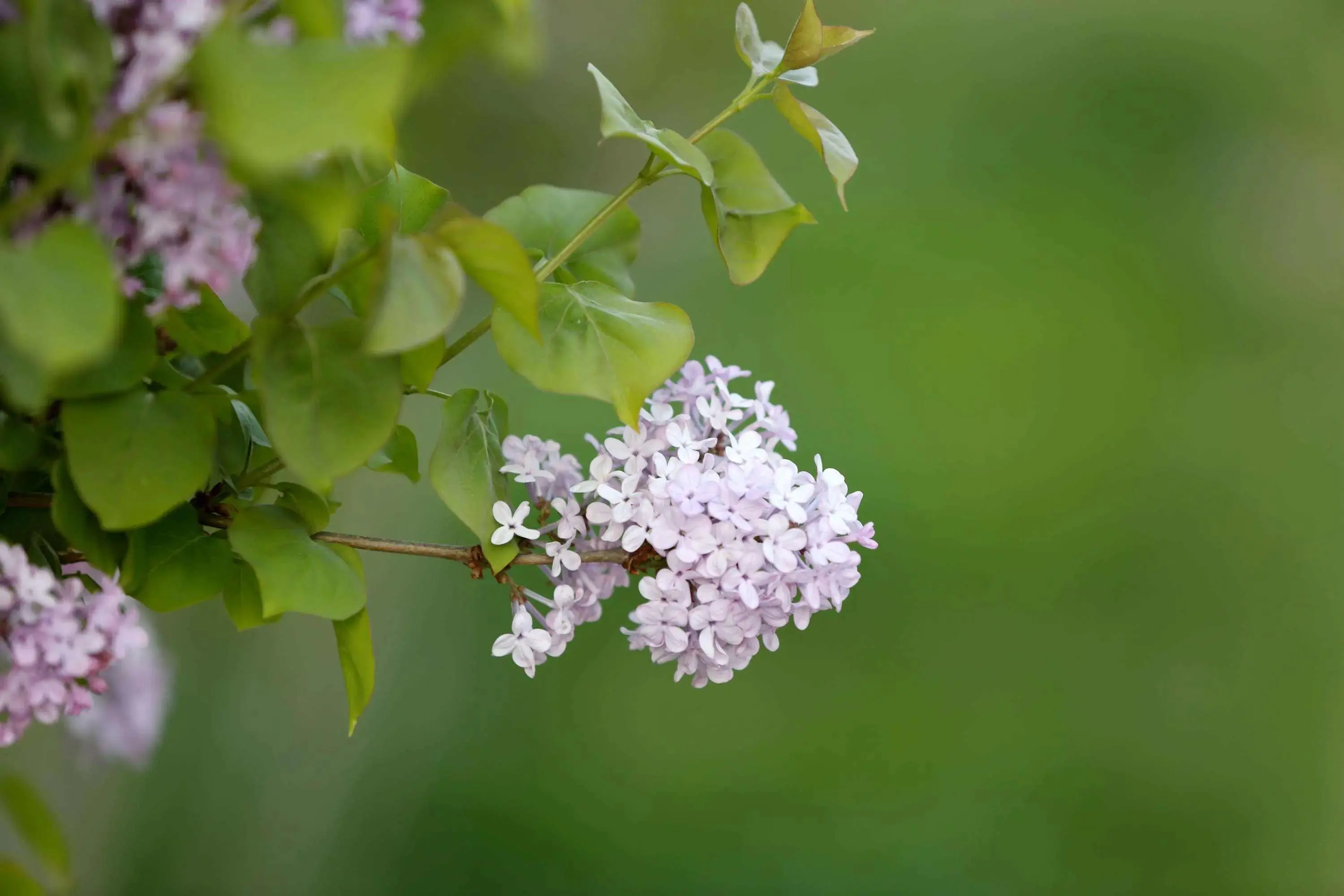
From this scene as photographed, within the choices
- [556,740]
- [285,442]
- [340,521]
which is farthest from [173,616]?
[285,442]

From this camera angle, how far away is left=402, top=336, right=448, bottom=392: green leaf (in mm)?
300

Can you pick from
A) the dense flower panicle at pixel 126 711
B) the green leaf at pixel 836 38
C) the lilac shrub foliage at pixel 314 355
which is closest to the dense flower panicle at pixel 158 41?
the lilac shrub foliage at pixel 314 355

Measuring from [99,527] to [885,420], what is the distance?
1.05 m

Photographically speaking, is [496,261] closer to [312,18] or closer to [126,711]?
[312,18]

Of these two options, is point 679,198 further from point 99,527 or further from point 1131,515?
point 99,527

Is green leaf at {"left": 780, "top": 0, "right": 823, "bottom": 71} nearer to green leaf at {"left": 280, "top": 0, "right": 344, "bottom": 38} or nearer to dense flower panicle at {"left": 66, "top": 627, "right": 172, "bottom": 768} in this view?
green leaf at {"left": 280, "top": 0, "right": 344, "bottom": 38}

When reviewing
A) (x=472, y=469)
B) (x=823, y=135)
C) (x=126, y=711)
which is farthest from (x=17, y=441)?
(x=126, y=711)

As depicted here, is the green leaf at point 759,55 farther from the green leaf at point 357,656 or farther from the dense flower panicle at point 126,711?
the dense flower panicle at point 126,711

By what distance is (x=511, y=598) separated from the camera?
356 millimetres

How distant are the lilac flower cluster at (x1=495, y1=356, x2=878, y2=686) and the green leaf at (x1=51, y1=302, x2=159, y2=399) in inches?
4.8

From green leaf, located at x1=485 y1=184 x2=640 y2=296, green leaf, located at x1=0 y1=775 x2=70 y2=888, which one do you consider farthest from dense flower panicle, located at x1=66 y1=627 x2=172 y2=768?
green leaf, located at x1=485 y1=184 x2=640 y2=296

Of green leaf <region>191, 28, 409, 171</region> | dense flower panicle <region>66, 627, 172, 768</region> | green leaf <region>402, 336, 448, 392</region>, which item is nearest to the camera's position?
green leaf <region>191, 28, 409, 171</region>

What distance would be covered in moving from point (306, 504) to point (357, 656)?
53 millimetres

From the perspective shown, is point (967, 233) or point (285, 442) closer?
point (285, 442)
